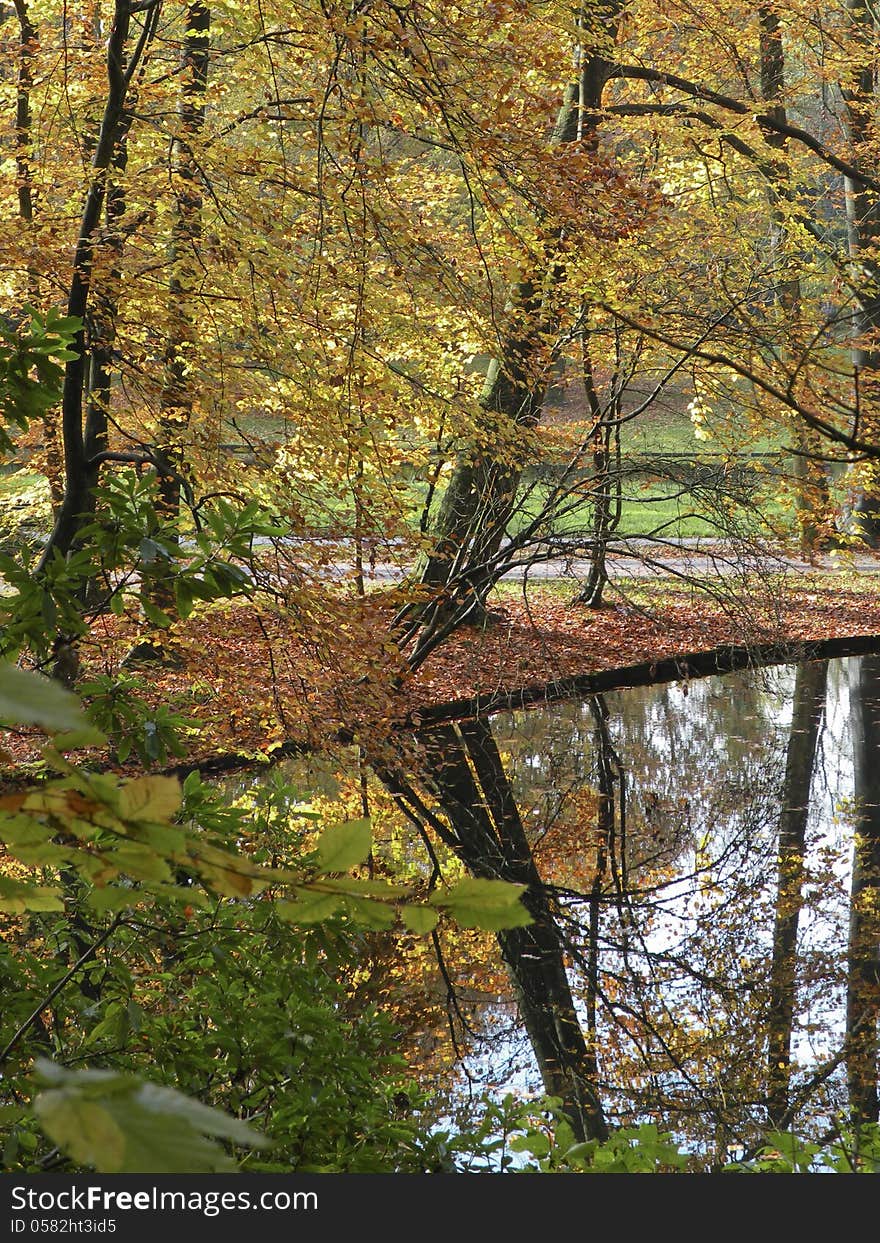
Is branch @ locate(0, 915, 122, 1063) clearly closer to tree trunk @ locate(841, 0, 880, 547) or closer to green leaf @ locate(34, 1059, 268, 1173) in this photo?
green leaf @ locate(34, 1059, 268, 1173)

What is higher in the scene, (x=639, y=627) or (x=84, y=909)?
(x=639, y=627)

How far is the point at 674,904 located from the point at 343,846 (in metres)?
5.44

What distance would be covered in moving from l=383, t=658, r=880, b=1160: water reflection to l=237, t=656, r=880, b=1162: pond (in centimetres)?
1

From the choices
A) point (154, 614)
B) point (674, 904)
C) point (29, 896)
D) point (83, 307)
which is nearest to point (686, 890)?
point (674, 904)

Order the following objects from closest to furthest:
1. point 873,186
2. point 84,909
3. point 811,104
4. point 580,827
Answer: point 84,909
point 580,827
point 873,186
point 811,104

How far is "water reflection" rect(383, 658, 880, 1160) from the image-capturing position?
169 inches

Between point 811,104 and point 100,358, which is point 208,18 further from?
point 811,104

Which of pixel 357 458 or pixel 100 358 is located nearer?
pixel 357 458

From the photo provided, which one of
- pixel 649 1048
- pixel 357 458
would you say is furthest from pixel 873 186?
pixel 649 1048

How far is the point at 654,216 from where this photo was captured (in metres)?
7.30

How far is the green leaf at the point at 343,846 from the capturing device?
2.85 feet

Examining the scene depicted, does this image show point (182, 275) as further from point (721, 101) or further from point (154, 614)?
point (721, 101)

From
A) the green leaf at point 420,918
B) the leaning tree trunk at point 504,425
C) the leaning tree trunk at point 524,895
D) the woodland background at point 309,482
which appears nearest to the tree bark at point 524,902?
the leaning tree trunk at point 524,895

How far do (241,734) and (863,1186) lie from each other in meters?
5.87
